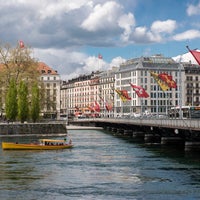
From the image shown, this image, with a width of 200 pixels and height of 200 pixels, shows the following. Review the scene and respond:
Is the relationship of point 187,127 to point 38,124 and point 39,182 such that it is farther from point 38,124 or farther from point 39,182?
point 38,124

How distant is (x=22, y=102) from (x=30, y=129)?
22.9 feet

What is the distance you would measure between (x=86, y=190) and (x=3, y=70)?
334 ft

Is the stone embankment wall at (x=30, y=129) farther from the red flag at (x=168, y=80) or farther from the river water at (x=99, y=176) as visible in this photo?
the river water at (x=99, y=176)

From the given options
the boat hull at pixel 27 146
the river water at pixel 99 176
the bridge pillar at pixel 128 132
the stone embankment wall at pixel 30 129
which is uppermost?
the stone embankment wall at pixel 30 129

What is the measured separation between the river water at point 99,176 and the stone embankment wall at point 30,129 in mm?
50393

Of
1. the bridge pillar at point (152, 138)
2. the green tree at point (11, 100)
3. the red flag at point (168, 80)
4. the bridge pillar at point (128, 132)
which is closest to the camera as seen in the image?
the red flag at point (168, 80)

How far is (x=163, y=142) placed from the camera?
10194cm

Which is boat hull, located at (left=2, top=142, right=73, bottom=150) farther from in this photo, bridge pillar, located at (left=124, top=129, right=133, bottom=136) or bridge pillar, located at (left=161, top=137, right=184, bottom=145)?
bridge pillar, located at (left=124, top=129, right=133, bottom=136)

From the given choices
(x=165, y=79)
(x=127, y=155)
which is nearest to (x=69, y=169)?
(x=127, y=155)

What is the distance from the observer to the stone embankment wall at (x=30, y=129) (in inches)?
5128

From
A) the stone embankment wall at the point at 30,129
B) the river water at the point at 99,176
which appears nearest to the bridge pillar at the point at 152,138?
the stone embankment wall at the point at 30,129

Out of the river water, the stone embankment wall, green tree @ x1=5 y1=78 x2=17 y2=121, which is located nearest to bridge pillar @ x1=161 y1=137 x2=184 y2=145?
the river water

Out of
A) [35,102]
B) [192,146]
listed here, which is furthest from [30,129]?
[192,146]

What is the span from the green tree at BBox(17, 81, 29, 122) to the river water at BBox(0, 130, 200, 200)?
2167 inches
